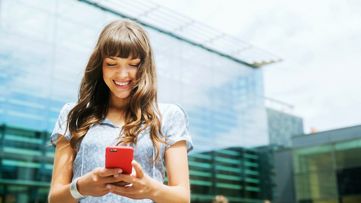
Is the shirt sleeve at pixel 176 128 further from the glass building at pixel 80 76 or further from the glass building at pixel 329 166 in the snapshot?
the glass building at pixel 329 166

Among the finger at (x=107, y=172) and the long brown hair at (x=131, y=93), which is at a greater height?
the long brown hair at (x=131, y=93)

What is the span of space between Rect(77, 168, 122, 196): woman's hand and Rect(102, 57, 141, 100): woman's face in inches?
14.0

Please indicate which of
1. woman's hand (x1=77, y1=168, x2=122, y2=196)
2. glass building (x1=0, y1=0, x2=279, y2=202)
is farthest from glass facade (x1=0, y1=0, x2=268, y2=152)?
woman's hand (x1=77, y1=168, x2=122, y2=196)

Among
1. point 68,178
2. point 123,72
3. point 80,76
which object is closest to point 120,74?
point 123,72

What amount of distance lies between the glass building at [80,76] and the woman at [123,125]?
890 centimetres

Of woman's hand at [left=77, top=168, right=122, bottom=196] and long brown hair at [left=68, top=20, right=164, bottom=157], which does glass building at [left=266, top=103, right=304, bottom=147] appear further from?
woman's hand at [left=77, top=168, right=122, bottom=196]

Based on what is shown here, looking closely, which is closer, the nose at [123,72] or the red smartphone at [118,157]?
the red smartphone at [118,157]

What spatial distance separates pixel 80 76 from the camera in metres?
7.45

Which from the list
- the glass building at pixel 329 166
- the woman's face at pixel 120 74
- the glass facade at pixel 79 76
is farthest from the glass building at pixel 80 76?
the woman's face at pixel 120 74

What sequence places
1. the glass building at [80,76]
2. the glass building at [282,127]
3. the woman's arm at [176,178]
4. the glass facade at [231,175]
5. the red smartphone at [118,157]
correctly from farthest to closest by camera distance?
the glass building at [282,127] < the glass facade at [231,175] < the glass building at [80,76] < the woman's arm at [176,178] < the red smartphone at [118,157]

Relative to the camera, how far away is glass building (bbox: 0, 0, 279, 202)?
11.1 m

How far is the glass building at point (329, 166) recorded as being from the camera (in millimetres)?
15641

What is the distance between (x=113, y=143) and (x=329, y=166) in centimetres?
1599

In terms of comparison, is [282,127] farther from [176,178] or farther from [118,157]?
[118,157]
